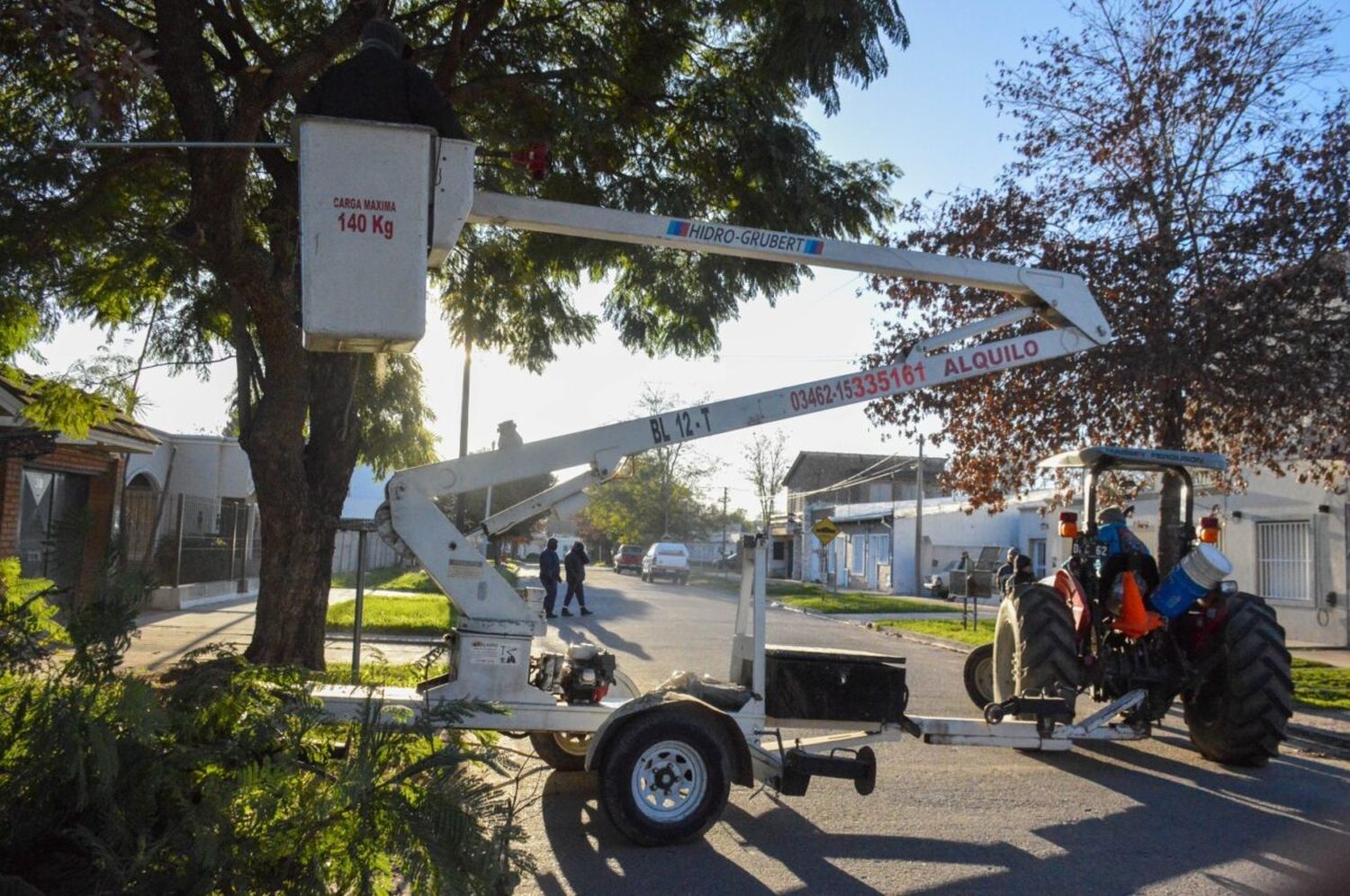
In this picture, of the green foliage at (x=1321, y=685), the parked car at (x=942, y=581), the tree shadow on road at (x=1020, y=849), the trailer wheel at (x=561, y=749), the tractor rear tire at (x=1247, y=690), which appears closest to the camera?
the tree shadow on road at (x=1020, y=849)

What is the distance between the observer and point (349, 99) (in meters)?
4.72

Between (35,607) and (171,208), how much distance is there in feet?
30.7

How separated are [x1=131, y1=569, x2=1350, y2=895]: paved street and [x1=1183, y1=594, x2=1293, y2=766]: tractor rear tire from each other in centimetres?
31

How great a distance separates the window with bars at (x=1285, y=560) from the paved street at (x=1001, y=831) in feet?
38.1

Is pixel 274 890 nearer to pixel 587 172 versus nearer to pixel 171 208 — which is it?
pixel 587 172

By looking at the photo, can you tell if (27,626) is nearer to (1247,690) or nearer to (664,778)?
(664,778)

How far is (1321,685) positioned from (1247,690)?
21.9ft

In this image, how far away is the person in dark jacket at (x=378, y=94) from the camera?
473cm

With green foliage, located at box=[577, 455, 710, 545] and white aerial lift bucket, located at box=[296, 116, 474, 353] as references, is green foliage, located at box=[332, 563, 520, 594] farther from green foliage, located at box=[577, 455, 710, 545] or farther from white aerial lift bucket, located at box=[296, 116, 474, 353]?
green foliage, located at box=[577, 455, 710, 545]

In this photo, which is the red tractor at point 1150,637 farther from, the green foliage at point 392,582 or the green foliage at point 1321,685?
the green foliage at point 392,582

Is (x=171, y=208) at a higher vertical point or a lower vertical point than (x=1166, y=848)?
higher

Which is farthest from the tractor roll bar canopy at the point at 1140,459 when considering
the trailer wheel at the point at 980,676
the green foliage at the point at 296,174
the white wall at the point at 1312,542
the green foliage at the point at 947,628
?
the white wall at the point at 1312,542

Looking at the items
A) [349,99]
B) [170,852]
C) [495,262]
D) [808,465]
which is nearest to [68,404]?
[495,262]

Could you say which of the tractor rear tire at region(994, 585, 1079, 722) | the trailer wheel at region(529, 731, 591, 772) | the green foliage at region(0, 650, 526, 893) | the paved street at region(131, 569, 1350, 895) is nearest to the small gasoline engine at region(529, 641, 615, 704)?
the paved street at region(131, 569, 1350, 895)
